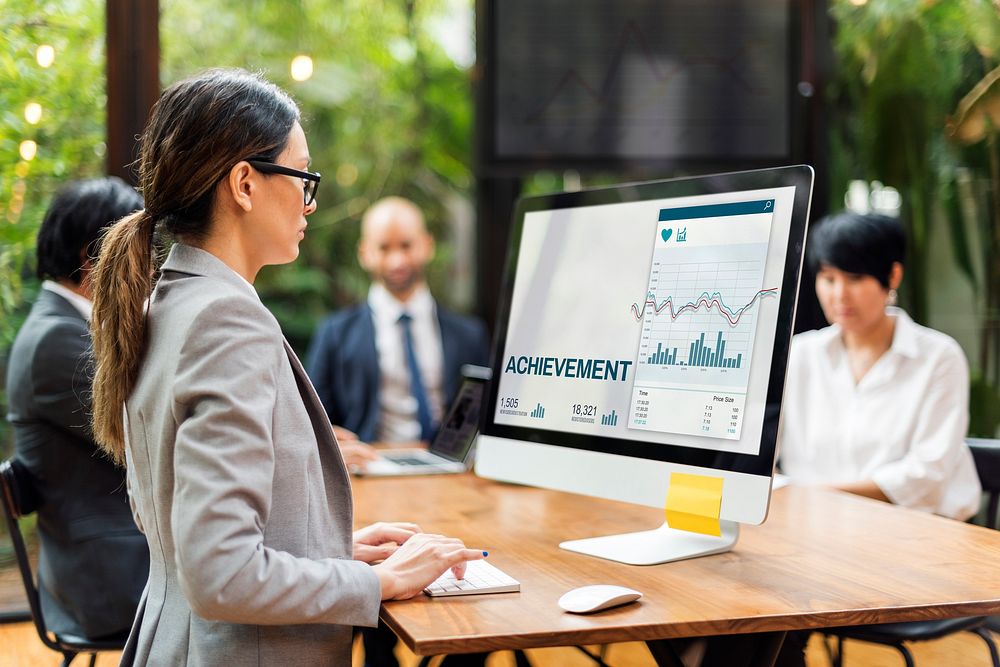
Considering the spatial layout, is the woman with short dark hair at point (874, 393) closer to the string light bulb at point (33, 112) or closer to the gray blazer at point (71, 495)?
the gray blazer at point (71, 495)

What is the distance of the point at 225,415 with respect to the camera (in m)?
1.10

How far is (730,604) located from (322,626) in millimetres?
518

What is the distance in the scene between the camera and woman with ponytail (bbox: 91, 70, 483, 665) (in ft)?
3.61

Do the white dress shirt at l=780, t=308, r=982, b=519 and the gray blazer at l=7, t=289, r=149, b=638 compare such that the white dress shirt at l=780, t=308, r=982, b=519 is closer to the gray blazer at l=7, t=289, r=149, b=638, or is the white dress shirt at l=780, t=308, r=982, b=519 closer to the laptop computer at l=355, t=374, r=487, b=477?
the laptop computer at l=355, t=374, r=487, b=477

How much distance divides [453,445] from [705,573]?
1.11 meters

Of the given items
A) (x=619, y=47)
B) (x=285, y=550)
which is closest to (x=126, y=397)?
(x=285, y=550)

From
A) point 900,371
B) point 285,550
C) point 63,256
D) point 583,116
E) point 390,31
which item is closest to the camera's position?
point 285,550

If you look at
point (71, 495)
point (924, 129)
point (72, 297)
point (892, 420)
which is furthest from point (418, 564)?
point (924, 129)

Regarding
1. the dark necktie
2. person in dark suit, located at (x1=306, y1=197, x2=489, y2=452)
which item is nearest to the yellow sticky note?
person in dark suit, located at (x1=306, y1=197, x2=489, y2=452)

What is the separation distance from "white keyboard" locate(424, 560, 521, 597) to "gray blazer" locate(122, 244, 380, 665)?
0.40 ft

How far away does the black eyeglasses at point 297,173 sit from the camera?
1282 mm

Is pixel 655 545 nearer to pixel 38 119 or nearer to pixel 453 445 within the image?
pixel 453 445

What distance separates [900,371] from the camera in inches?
97.2

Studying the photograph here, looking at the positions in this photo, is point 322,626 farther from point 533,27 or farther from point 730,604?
point 533,27
